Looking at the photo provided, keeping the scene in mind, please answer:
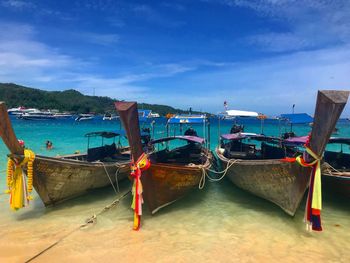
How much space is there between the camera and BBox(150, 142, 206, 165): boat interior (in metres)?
10.7

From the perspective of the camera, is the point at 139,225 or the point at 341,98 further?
the point at 139,225

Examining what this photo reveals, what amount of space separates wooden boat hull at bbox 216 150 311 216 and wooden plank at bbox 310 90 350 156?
98 cm

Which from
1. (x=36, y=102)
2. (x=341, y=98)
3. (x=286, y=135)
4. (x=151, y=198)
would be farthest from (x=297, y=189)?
(x=36, y=102)

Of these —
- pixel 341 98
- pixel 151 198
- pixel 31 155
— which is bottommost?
pixel 151 198

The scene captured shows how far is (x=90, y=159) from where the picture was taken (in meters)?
11.0

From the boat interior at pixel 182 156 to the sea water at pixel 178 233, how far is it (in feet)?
6.45

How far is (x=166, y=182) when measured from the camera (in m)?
7.44

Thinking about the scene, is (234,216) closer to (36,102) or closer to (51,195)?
(51,195)

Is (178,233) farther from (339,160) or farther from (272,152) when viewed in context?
(339,160)

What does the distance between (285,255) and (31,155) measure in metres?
6.28

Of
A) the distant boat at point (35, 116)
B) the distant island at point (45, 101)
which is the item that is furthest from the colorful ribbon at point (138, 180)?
the distant island at point (45, 101)

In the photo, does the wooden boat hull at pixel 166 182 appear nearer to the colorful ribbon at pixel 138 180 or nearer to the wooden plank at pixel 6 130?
the colorful ribbon at pixel 138 180

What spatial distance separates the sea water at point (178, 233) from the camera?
5824 mm

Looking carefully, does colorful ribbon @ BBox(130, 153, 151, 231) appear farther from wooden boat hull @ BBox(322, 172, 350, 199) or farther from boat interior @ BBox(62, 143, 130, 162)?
wooden boat hull @ BBox(322, 172, 350, 199)
